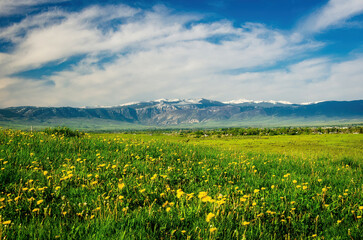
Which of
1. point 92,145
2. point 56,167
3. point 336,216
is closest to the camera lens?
point 336,216

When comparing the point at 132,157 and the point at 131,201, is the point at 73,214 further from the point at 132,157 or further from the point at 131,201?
the point at 132,157

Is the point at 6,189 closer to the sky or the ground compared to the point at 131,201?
closer to the sky

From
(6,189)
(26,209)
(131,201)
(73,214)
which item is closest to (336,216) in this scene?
(131,201)

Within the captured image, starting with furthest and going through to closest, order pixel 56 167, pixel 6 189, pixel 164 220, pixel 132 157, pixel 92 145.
Answer: pixel 92 145
pixel 132 157
pixel 56 167
pixel 6 189
pixel 164 220

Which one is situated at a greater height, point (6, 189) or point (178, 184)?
point (6, 189)

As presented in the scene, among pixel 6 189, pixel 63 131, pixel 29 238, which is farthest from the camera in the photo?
pixel 63 131

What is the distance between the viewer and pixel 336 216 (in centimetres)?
454

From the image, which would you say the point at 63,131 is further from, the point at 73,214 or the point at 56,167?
the point at 73,214

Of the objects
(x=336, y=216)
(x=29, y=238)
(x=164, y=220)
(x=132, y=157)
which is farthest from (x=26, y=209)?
(x=336, y=216)

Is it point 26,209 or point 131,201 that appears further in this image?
point 131,201

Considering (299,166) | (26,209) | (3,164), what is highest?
(3,164)

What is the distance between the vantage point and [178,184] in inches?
248

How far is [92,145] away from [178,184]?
18.5 ft

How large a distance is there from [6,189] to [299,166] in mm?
11323
